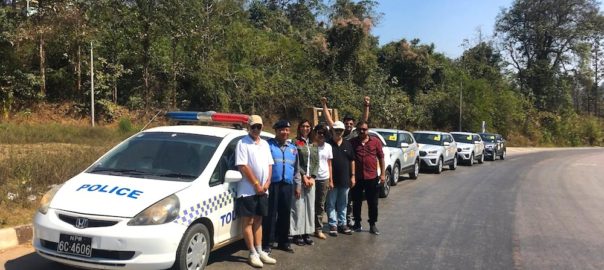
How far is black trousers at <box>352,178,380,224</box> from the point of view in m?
8.13

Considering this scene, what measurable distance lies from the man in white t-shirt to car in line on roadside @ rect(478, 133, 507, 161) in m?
26.7

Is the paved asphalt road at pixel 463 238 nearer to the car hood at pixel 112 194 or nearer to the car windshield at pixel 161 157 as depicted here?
the car hood at pixel 112 194

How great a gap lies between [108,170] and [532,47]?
71.2 metres

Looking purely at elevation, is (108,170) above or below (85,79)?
below

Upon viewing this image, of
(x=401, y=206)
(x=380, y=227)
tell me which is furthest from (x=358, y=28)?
(x=380, y=227)

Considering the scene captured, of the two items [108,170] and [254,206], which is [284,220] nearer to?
[254,206]

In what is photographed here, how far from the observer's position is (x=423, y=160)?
64.0ft

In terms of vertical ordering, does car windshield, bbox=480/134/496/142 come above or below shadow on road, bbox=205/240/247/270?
above

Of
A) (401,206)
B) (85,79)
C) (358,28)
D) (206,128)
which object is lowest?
(401,206)

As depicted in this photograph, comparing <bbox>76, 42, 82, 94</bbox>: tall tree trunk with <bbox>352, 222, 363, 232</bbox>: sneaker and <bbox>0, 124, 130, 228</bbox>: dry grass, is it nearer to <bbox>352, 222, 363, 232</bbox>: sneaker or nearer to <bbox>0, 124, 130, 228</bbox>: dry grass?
<bbox>0, 124, 130, 228</bbox>: dry grass

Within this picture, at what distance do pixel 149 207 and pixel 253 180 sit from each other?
128 cm

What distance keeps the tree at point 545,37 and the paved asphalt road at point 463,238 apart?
5563cm

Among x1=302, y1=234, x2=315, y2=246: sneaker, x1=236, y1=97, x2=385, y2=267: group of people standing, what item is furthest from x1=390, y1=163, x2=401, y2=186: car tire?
x1=302, y1=234, x2=315, y2=246: sneaker

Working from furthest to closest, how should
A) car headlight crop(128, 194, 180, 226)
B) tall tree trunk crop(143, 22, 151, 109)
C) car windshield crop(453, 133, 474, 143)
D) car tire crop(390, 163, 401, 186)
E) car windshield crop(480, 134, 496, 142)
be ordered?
car windshield crop(480, 134, 496, 142)
car windshield crop(453, 133, 474, 143)
tall tree trunk crop(143, 22, 151, 109)
car tire crop(390, 163, 401, 186)
car headlight crop(128, 194, 180, 226)
